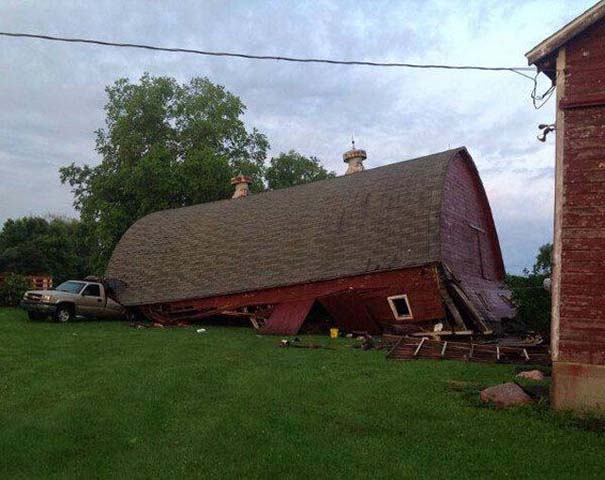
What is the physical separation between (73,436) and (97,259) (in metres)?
36.9

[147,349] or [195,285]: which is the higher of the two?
[195,285]

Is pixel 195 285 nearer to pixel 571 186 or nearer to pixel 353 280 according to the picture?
pixel 353 280

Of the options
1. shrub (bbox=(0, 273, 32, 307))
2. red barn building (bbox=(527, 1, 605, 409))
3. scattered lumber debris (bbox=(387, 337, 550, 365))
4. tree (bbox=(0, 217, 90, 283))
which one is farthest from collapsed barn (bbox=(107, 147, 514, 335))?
tree (bbox=(0, 217, 90, 283))

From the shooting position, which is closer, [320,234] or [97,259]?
[320,234]

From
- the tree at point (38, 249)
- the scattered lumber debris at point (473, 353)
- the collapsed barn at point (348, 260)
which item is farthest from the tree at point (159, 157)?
the scattered lumber debris at point (473, 353)

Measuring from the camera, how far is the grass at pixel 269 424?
6.32m

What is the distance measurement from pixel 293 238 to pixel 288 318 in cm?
447

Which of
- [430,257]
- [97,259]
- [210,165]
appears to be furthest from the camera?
[97,259]

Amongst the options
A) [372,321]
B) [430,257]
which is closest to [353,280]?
[372,321]

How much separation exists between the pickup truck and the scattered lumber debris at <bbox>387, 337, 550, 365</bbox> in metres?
14.9

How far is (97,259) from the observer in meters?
42.1

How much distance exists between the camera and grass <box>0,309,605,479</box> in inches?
249

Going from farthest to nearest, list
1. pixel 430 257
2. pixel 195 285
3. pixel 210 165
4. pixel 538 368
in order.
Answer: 1. pixel 210 165
2. pixel 195 285
3. pixel 430 257
4. pixel 538 368

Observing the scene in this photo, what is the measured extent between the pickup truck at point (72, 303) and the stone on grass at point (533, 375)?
733 inches
